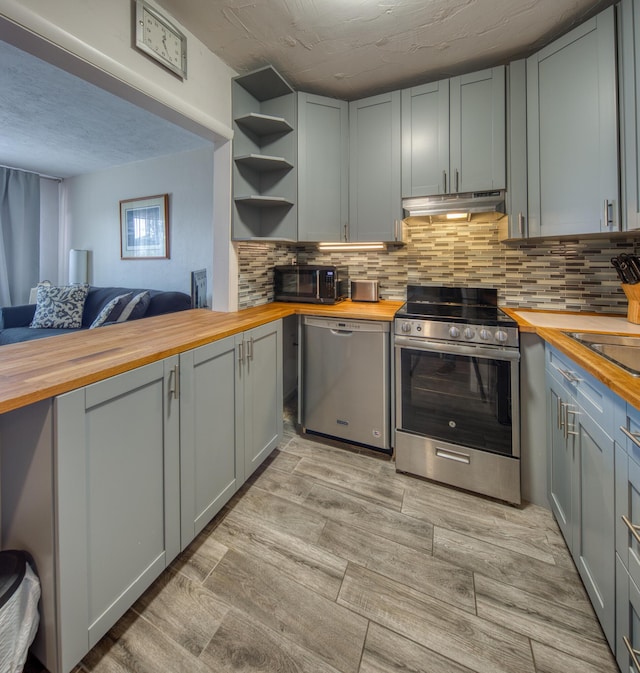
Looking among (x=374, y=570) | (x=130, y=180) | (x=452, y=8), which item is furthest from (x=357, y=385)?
(x=130, y=180)

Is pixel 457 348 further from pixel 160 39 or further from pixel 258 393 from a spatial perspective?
pixel 160 39

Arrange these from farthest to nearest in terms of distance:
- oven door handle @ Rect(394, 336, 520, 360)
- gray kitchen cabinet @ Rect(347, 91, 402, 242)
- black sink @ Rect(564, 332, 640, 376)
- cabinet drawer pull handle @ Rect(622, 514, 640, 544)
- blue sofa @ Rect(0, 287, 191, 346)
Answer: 1. blue sofa @ Rect(0, 287, 191, 346)
2. gray kitchen cabinet @ Rect(347, 91, 402, 242)
3. oven door handle @ Rect(394, 336, 520, 360)
4. black sink @ Rect(564, 332, 640, 376)
5. cabinet drawer pull handle @ Rect(622, 514, 640, 544)

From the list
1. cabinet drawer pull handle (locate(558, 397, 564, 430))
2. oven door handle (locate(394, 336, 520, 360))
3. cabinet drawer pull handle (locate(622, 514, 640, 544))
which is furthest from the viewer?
oven door handle (locate(394, 336, 520, 360))

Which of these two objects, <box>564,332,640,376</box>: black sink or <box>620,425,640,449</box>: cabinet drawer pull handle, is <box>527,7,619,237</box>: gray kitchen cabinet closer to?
<box>564,332,640,376</box>: black sink

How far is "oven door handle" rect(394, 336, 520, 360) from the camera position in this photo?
165cm

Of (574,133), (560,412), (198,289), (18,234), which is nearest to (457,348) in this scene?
(560,412)

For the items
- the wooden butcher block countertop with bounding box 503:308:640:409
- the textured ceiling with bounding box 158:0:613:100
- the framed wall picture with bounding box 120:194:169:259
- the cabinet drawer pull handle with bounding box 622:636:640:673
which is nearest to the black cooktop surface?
the wooden butcher block countertop with bounding box 503:308:640:409

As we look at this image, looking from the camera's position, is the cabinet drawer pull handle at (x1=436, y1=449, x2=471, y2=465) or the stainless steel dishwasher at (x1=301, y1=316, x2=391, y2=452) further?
the stainless steel dishwasher at (x1=301, y1=316, x2=391, y2=452)

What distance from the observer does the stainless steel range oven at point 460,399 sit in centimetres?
167

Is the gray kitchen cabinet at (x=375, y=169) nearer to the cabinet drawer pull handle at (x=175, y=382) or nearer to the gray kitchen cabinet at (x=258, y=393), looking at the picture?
the gray kitchen cabinet at (x=258, y=393)

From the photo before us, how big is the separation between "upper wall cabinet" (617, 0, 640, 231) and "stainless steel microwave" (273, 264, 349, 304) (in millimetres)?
1569

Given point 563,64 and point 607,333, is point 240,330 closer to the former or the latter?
point 607,333

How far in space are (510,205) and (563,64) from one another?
2.26 feet

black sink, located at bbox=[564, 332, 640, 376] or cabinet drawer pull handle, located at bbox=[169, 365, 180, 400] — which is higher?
black sink, located at bbox=[564, 332, 640, 376]
